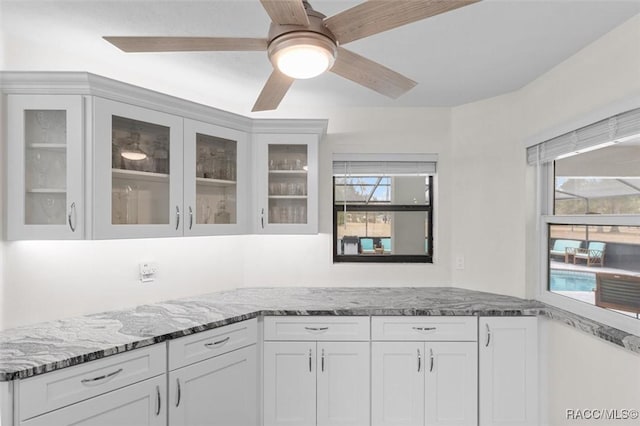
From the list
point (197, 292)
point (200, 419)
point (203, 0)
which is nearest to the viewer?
point (203, 0)

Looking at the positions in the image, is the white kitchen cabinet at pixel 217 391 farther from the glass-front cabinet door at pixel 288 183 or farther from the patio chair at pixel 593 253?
the patio chair at pixel 593 253

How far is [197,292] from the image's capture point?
278 centimetres

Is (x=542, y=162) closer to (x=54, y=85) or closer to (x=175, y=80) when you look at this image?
(x=175, y=80)

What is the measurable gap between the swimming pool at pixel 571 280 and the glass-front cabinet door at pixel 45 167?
109 inches

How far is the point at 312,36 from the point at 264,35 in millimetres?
923

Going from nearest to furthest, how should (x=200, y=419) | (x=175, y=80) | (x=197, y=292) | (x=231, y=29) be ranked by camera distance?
(x=231, y=29) < (x=200, y=419) < (x=175, y=80) < (x=197, y=292)

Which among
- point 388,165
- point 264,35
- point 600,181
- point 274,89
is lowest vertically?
point 600,181

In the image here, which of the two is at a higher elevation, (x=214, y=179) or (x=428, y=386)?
(x=214, y=179)

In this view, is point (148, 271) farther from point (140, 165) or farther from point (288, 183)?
point (288, 183)

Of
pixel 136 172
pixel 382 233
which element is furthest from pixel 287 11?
pixel 382 233

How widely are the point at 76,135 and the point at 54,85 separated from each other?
0.26 meters

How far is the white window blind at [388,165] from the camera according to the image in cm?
307

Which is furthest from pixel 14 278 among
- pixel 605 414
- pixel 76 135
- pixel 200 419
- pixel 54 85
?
pixel 605 414

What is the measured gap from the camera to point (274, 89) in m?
1.50
